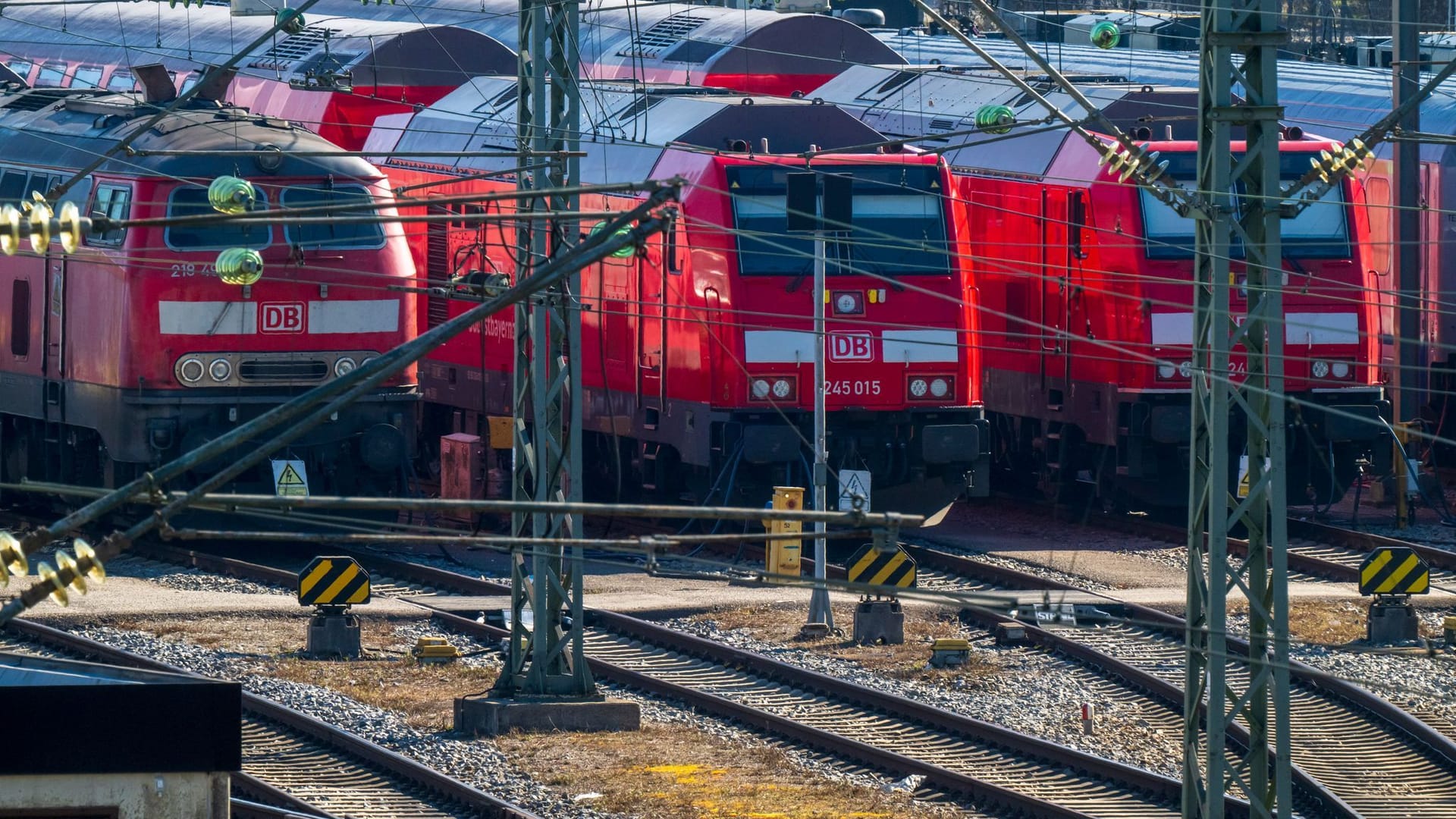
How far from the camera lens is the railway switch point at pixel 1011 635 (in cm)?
1797

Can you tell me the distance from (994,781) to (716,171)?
7567 millimetres

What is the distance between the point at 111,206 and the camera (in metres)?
20.6

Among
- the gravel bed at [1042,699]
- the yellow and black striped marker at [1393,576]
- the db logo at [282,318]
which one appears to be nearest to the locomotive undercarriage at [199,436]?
the db logo at [282,318]

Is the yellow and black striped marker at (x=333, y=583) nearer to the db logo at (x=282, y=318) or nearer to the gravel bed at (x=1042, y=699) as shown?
the gravel bed at (x=1042, y=699)

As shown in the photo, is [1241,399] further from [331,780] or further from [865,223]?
[865,223]

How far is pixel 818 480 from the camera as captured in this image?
18312 millimetres

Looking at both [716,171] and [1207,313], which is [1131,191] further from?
[1207,313]

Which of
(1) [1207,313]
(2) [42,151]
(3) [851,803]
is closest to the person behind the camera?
(1) [1207,313]

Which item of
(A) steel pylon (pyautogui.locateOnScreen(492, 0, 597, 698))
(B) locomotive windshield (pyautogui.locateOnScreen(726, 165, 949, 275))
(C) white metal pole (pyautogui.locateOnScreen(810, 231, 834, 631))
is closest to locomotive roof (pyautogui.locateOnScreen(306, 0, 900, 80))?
(B) locomotive windshield (pyautogui.locateOnScreen(726, 165, 949, 275))

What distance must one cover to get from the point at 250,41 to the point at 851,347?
10403mm

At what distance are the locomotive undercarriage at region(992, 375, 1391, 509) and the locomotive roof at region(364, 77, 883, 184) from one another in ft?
10.9

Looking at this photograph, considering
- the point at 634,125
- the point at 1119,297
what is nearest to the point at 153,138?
the point at 634,125

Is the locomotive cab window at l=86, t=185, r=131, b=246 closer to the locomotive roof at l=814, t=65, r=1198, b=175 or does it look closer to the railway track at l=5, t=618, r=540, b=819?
the railway track at l=5, t=618, r=540, b=819

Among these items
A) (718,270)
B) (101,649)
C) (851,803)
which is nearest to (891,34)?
(718,270)
